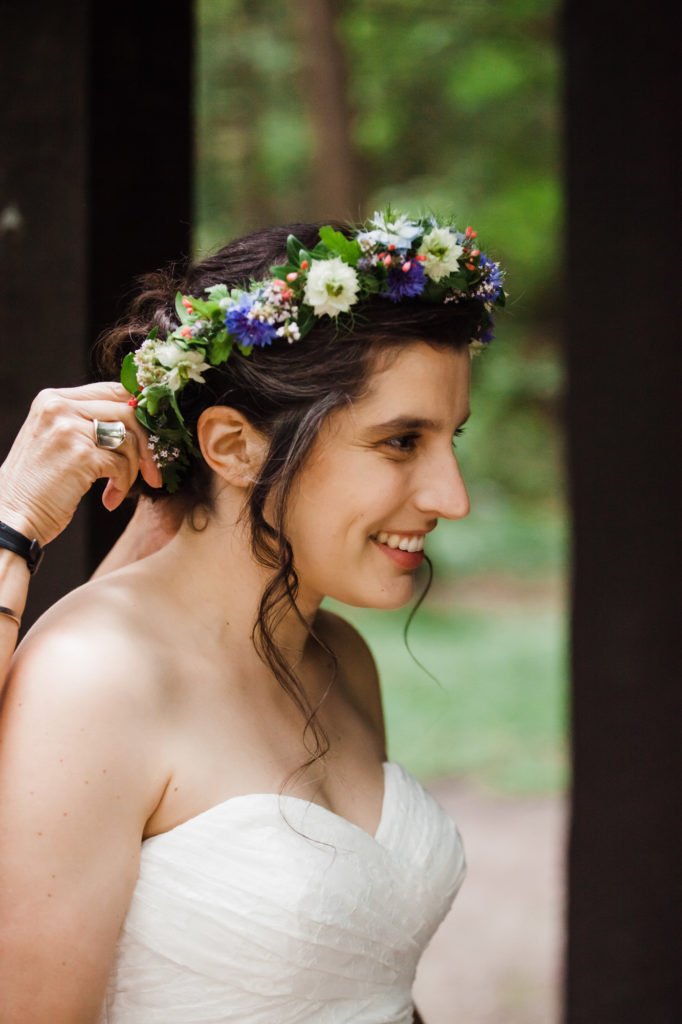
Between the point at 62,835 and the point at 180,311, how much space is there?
891 millimetres

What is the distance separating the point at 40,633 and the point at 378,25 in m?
10.8

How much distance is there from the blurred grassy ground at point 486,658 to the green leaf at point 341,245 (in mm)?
5506

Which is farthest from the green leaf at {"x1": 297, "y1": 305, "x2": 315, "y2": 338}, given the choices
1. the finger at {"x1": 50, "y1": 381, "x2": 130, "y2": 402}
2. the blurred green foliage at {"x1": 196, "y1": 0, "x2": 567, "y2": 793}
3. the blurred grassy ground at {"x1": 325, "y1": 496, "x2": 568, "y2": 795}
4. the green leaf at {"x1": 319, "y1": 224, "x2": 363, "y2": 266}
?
the blurred green foliage at {"x1": 196, "y1": 0, "x2": 567, "y2": 793}

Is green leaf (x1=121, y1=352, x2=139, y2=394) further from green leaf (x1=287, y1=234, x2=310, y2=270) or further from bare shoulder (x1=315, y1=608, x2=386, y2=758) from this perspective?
bare shoulder (x1=315, y1=608, x2=386, y2=758)

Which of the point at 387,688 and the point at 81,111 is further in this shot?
the point at 387,688

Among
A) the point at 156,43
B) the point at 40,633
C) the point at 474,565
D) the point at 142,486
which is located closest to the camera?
the point at 40,633

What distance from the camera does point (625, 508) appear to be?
3.82 metres

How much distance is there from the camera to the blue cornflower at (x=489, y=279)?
2.22 metres

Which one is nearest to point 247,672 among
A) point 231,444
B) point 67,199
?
point 231,444

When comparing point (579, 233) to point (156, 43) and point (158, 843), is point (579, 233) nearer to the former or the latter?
point (156, 43)

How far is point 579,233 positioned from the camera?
3.89 m

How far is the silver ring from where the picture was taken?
1.98m

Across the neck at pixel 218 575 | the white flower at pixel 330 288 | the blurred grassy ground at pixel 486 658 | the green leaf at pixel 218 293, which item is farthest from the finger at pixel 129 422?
the blurred grassy ground at pixel 486 658

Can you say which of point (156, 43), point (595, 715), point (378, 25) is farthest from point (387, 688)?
point (156, 43)
